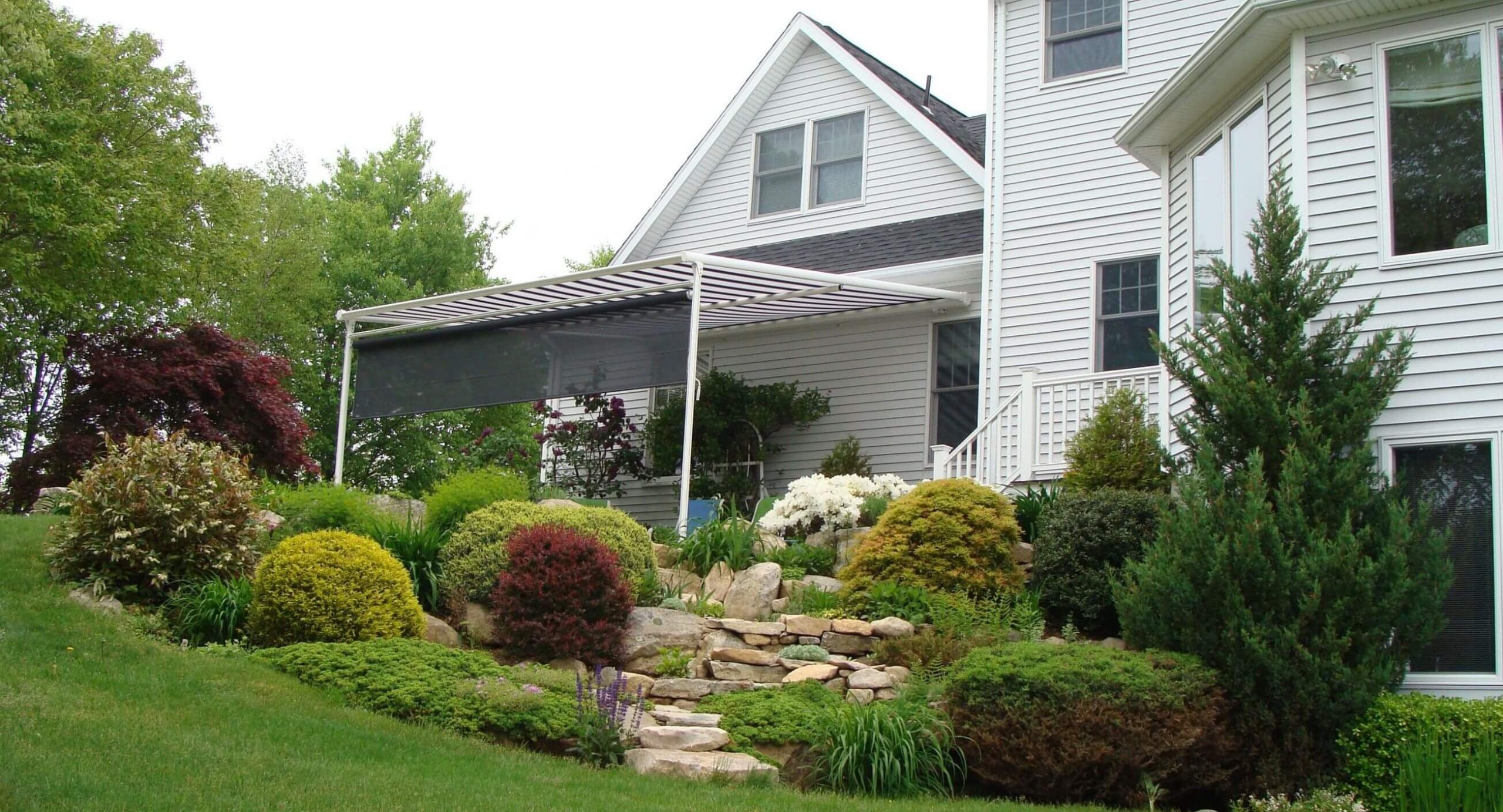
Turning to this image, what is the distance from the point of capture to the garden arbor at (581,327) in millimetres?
14852

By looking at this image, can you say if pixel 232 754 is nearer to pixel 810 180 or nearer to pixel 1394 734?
pixel 1394 734

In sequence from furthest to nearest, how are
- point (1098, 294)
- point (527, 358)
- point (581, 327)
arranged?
1. point (527, 358)
2. point (581, 327)
3. point (1098, 294)

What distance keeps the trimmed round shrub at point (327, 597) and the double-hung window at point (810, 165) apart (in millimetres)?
9947

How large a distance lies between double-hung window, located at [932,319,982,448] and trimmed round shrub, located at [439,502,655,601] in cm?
589

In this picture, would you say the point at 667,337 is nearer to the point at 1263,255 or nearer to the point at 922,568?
the point at 922,568

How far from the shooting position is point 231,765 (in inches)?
287

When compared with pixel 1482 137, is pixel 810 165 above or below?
above

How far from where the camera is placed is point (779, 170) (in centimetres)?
1961

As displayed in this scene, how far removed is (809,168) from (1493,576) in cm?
1166

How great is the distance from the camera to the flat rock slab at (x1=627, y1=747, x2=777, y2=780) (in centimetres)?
827

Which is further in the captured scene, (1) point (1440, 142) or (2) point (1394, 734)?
(1) point (1440, 142)

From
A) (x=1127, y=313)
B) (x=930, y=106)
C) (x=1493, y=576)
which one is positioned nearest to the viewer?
(x=1493, y=576)

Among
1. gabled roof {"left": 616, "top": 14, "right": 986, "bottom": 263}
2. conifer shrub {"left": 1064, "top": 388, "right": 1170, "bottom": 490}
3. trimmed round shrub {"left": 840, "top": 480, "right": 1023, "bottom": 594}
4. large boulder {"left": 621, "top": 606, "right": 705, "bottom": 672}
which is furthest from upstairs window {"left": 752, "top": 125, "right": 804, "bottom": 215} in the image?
large boulder {"left": 621, "top": 606, "right": 705, "bottom": 672}

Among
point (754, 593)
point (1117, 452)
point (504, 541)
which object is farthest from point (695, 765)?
point (1117, 452)
